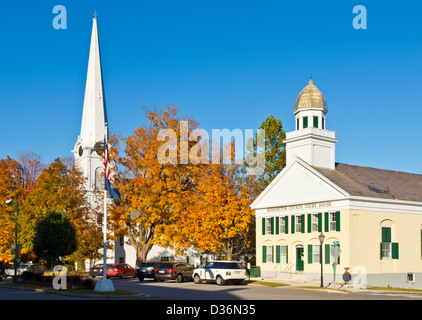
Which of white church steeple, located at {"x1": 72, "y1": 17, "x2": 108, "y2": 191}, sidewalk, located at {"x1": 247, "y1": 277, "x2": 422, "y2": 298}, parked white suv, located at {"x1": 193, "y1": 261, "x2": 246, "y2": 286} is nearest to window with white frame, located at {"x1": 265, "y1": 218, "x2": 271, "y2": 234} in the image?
sidewalk, located at {"x1": 247, "y1": 277, "x2": 422, "y2": 298}

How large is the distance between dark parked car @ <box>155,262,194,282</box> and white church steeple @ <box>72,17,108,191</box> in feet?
121

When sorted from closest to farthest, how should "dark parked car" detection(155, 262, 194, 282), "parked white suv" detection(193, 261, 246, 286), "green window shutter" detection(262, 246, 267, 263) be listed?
"parked white suv" detection(193, 261, 246, 286) → "dark parked car" detection(155, 262, 194, 282) → "green window shutter" detection(262, 246, 267, 263)

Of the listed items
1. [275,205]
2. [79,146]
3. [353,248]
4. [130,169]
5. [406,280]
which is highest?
[79,146]

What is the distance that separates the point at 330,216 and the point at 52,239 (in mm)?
20966

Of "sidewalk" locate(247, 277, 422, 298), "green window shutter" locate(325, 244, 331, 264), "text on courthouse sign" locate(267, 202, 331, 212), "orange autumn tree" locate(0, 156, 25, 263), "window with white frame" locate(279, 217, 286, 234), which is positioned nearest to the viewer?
"sidewalk" locate(247, 277, 422, 298)

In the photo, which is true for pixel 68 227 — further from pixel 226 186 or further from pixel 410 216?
pixel 410 216

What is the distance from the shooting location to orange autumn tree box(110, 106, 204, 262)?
5269 centimetres

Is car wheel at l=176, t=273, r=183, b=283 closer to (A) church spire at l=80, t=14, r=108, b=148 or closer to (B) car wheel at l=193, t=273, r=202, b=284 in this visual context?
(B) car wheel at l=193, t=273, r=202, b=284

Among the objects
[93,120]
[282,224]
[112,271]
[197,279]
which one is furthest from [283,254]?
[93,120]

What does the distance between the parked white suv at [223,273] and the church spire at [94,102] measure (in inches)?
1734

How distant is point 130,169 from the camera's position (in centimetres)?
5459
